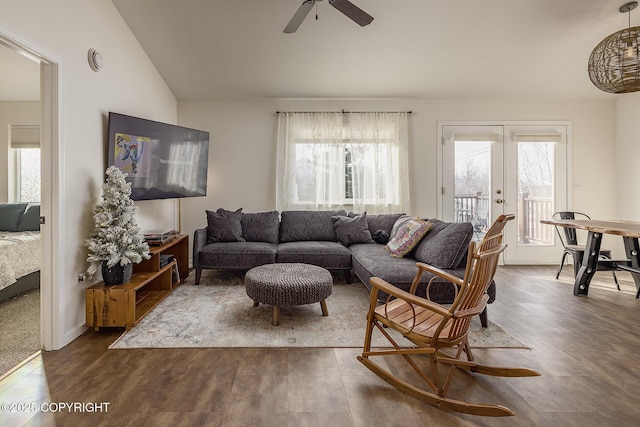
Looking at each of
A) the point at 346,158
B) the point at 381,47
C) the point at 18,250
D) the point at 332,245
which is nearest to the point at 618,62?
the point at 381,47

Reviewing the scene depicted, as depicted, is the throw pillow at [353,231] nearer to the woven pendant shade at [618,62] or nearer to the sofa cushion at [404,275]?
the sofa cushion at [404,275]

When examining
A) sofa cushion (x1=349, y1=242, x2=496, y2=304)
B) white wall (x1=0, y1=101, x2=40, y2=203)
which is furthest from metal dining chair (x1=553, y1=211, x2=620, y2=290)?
white wall (x1=0, y1=101, x2=40, y2=203)

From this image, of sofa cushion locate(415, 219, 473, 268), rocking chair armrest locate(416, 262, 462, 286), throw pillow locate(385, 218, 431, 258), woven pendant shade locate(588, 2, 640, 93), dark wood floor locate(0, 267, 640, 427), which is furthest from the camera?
throw pillow locate(385, 218, 431, 258)

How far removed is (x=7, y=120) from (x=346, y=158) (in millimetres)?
4993

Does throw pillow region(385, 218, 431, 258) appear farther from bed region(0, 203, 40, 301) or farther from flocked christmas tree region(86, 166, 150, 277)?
bed region(0, 203, 40, 301)

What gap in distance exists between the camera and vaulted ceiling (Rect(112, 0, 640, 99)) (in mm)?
3195

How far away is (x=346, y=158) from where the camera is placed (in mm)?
4844

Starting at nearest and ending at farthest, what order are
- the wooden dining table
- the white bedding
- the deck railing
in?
the white bedding, the wooden dining table, the deck railing

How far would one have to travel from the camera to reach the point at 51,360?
2100 mm

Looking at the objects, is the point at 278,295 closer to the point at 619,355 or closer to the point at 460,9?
the point at 619,355

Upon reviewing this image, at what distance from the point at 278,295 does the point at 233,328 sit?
44 cm

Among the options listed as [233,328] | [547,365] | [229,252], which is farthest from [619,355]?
[229,252]

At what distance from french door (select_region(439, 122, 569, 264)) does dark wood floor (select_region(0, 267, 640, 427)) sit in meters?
2.49

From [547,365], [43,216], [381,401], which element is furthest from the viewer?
[43,216]
